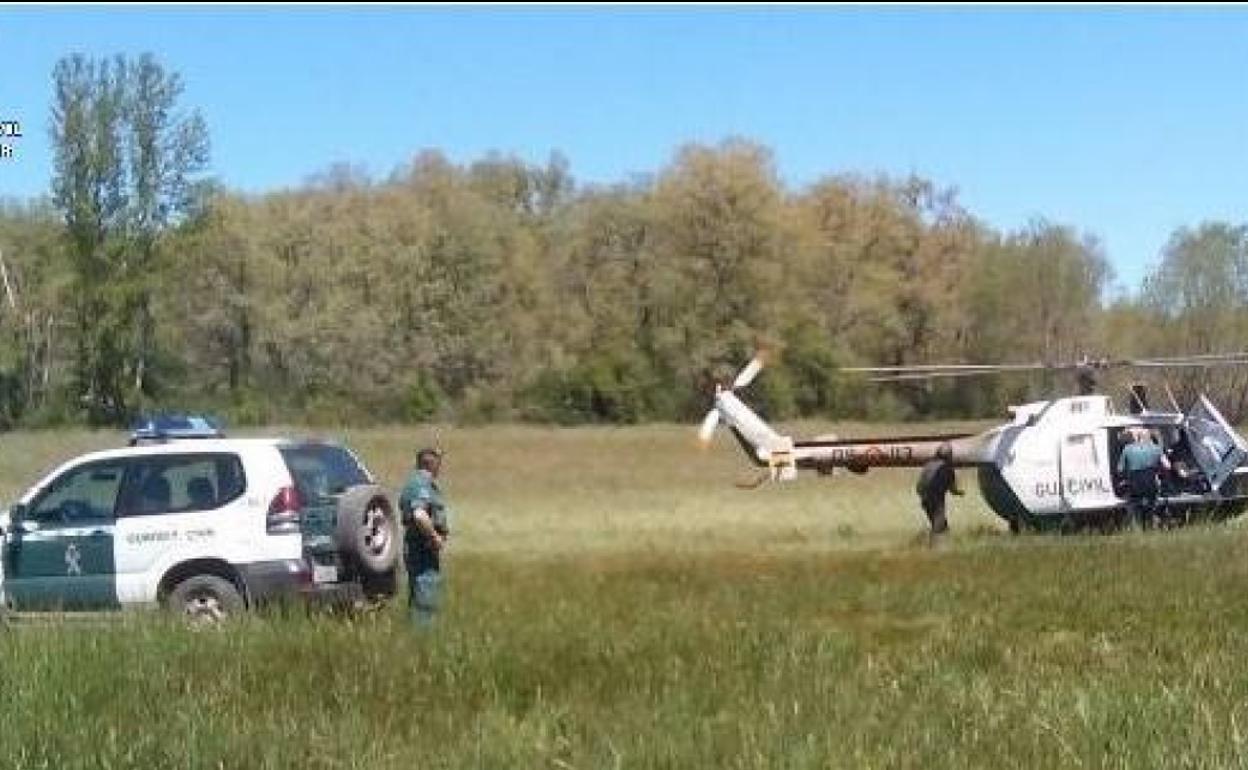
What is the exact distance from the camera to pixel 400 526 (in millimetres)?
16438

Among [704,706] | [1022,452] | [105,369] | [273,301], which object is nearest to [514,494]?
[1022,452]

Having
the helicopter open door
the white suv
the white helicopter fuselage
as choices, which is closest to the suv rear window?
the white suv

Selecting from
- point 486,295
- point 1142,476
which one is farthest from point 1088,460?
point 486,295

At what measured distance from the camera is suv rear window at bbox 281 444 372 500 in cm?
1533

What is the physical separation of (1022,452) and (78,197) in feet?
183

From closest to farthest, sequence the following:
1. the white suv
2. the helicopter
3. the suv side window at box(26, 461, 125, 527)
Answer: the white suv, the suv side window at box(26, 461, 125, 527), the helicopter

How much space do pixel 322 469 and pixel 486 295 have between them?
5913 cm

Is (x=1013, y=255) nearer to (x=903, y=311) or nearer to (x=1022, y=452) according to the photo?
(x=903, y=311)

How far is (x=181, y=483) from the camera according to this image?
50.4 feet

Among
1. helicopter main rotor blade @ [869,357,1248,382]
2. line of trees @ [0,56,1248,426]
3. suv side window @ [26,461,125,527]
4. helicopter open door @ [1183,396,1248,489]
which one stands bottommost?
helicopter open door @ [1183,396,1248,489]

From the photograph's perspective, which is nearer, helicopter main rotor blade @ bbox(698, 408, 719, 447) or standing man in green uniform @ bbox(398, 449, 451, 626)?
standing man in green uniform @ bbox(398, 449, 451, 626)

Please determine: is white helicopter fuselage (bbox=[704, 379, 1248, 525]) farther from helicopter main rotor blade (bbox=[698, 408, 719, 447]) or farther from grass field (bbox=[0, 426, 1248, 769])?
grass field (bbox=[0, 426, 1248, 769])

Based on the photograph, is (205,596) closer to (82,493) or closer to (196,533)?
(196,533)

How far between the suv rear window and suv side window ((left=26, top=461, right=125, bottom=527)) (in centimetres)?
150
